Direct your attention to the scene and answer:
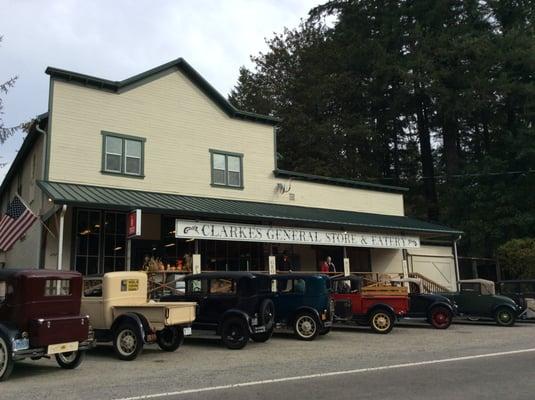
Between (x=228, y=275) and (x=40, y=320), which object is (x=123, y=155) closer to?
(x=228, y=275)

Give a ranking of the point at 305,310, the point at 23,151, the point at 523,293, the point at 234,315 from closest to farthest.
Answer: the point at 234,315 < the point at 305,310 < the point at 523,293 < the point at 23,151

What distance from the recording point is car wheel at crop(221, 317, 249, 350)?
43.5 ft

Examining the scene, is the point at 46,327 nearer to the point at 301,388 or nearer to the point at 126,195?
the point at 301,388

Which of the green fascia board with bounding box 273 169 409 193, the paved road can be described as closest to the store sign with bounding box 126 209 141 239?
the paved road

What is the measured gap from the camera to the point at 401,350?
42.0ft

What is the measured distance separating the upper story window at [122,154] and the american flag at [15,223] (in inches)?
142

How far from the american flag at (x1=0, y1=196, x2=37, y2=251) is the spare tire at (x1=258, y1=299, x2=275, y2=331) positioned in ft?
26.4

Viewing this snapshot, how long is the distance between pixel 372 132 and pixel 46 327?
3369cm

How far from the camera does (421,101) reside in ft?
140

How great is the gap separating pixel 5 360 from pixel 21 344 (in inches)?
13.9

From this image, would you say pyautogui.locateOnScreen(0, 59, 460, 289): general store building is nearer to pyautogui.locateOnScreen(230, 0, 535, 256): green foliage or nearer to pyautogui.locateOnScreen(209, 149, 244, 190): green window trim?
pyautogui.locateOnScreen(209, 149, 244, 190): green window trim

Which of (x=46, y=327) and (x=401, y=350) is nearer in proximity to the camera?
(x=46, y=327)

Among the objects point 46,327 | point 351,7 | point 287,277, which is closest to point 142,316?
point 46,327

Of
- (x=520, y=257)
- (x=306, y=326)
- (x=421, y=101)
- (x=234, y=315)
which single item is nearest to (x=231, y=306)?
(x=234, y=315)
